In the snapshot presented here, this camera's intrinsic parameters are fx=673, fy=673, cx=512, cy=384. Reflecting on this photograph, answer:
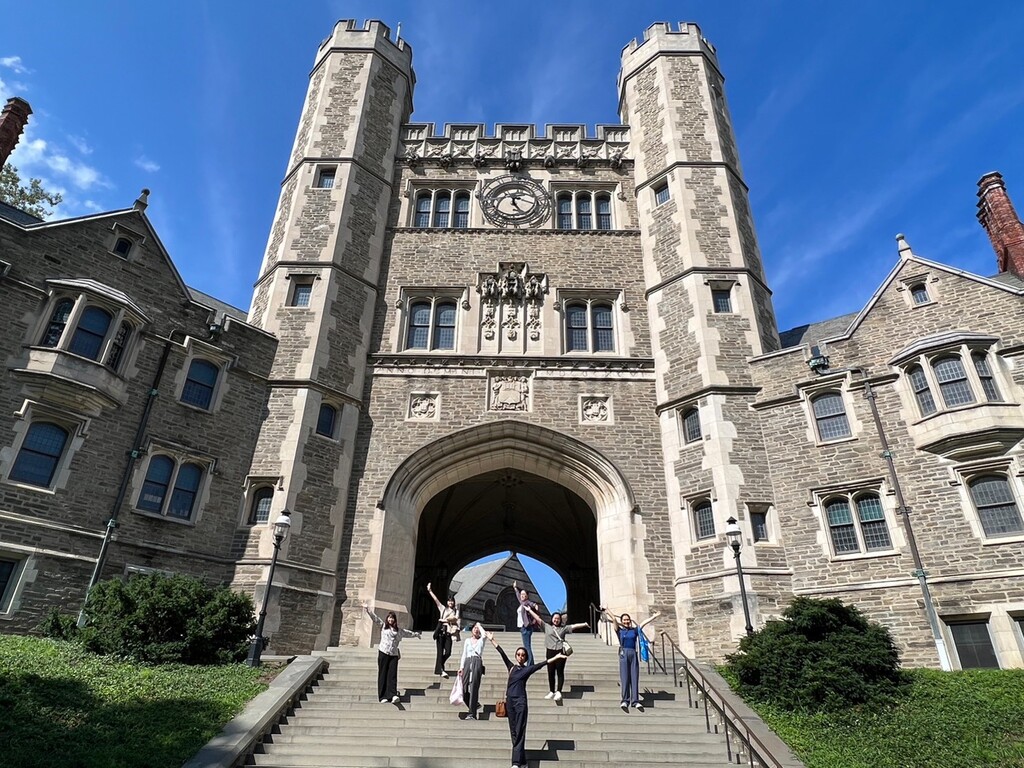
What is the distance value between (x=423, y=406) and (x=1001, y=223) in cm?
1970

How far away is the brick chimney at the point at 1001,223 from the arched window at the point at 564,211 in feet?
45.7

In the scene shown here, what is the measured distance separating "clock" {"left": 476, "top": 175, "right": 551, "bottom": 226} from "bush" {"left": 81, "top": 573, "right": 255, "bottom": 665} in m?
15.1

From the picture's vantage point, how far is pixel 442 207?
23688 millimetres

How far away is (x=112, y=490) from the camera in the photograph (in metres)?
14.3

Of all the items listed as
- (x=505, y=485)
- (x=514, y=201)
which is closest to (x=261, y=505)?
(x=505, y=485)

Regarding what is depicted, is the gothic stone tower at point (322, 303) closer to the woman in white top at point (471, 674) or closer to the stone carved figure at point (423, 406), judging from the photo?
the stone carved figure at point (423, 406)

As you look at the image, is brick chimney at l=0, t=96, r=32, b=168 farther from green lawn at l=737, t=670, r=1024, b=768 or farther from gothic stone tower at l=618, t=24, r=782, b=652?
green lawn at l=737, t=670, r=1024, b=768

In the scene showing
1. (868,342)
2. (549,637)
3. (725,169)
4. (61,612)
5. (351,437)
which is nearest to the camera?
(549,637)

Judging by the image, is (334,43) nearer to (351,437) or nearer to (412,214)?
(412,214)

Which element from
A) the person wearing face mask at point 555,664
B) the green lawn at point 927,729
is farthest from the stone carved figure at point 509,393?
the green lawn at point 927,729

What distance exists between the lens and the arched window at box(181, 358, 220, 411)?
1652 cm

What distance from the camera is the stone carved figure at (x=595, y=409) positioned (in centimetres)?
1848

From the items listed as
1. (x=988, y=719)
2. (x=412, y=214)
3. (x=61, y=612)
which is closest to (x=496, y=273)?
(x=412, y=214)

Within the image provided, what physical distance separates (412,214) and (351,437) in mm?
9120
